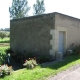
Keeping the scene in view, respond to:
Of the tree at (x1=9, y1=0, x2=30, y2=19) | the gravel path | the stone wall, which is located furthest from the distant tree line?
the gravel path

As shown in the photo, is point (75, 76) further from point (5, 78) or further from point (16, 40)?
point (16, 40)

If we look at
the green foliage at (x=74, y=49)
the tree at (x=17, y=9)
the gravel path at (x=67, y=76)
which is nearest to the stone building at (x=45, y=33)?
the green foliage at (x=74, y=49)

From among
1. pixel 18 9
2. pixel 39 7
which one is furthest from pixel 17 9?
pixel 39 7

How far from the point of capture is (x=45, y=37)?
37.4ft

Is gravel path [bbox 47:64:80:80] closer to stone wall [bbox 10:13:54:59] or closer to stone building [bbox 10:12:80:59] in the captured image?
stone building [bbox 10:12:80:59]

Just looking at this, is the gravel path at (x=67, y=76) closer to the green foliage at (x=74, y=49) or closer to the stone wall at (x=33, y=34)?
the stone wall at (x=33, y=34)

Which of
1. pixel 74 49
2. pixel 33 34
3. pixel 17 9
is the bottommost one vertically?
pixel 74 49

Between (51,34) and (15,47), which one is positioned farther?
(15,47)

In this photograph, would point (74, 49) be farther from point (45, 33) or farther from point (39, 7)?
point (39, 7)

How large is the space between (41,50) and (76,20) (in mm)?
4965

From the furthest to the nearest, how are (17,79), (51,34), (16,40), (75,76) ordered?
(16,40)
(51,34)
(75,76)
(17,79)

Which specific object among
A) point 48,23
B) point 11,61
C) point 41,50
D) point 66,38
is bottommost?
point 11,61

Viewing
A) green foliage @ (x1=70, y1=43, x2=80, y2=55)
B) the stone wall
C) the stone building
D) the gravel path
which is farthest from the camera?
green foliage @ (x1=70, y1=43, x2=80, y2=55)

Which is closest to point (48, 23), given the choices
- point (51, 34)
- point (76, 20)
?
point (51, 34)
